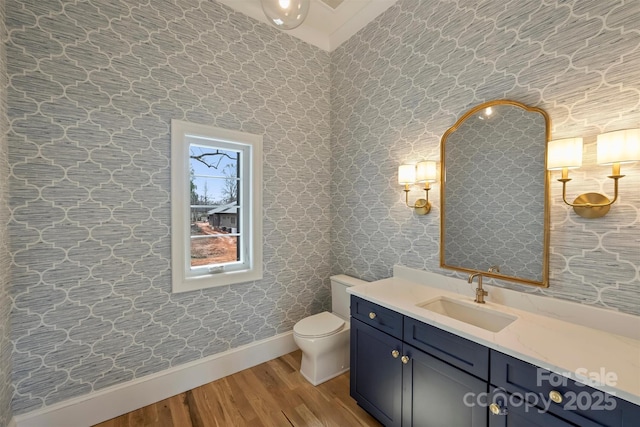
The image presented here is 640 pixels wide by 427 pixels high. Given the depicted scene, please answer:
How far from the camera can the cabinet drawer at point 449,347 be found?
3.84 ft

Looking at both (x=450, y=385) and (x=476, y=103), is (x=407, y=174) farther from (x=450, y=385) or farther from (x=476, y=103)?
(x=450, y=385)

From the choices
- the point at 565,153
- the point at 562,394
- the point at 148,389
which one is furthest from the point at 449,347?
the point at 148,389

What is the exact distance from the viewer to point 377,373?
1653 mm

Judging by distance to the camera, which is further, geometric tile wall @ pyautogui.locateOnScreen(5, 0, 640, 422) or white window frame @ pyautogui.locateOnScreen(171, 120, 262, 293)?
white window frame @ pyautogui.locateOnScreen(171, 120, 262, 293)

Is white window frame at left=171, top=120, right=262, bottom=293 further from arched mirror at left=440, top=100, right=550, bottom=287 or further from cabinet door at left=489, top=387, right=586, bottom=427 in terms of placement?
cabinet door at left=489, top=387, right=586, bottom=427

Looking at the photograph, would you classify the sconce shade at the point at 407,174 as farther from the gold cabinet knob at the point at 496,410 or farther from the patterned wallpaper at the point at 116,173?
the gold cabinet knob at the point at 496,410

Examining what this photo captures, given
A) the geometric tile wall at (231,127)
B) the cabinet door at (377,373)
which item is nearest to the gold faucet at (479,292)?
the geometric tile wall at (231,127)

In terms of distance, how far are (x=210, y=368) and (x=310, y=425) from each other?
93 centimetres

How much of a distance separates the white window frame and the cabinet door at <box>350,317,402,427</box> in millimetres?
1046

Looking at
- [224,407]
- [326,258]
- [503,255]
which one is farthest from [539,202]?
[224,407]

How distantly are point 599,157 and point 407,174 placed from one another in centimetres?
99

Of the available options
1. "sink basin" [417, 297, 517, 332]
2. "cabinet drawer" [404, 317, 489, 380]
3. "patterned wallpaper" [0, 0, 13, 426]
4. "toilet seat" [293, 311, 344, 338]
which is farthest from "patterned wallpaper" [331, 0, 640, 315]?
"patterned wallpaper" [0, 0, 13, 426]

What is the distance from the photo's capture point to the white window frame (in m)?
1.96

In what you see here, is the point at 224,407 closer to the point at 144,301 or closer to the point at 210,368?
the point at 210,368
